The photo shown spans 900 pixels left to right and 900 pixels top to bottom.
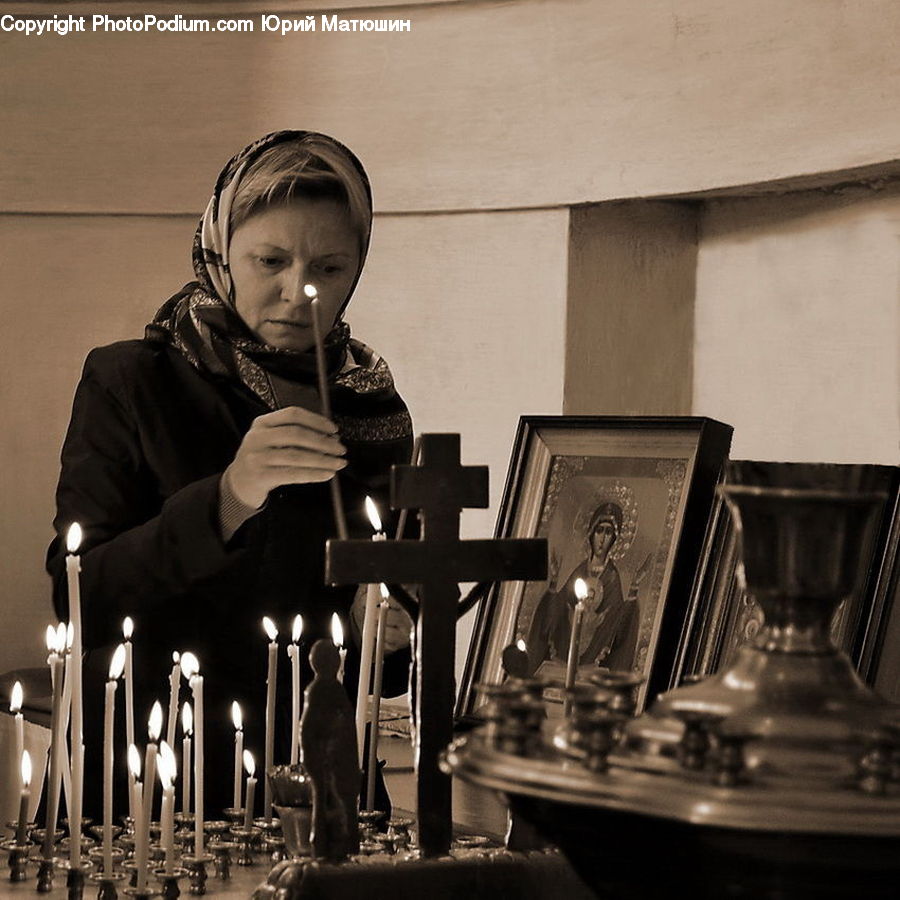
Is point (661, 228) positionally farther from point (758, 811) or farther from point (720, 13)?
point (758, 811)

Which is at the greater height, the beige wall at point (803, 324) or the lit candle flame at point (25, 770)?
the beige wall at point (803, 324)

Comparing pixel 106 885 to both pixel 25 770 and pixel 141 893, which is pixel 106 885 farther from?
pixel 25 770

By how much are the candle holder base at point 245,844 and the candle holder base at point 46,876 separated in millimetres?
232

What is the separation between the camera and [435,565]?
155cm

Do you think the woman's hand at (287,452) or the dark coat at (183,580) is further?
the dark coat at (183,580)

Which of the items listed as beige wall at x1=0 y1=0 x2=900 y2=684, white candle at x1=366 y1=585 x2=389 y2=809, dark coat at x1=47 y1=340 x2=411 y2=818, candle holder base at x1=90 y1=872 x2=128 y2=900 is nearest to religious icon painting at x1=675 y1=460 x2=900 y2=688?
white candle at x1=366 y1=585 x2=389 y2=809

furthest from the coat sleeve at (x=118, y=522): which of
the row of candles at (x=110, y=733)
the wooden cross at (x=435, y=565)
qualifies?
the wooden cross at (x=435, y=565)

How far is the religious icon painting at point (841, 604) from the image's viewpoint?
2041mm

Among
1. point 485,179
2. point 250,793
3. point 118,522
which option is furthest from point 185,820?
point 485,179

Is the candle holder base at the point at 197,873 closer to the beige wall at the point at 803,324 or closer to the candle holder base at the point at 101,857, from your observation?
the candle holder base at the point at 101,857

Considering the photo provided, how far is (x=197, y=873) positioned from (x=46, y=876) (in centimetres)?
15

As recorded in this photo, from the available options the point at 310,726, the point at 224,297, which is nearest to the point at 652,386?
the point at 224,297

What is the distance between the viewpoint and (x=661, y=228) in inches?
139

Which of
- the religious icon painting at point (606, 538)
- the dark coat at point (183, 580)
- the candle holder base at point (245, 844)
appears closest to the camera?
the candle holder base at point (245, 844)
